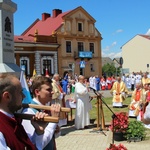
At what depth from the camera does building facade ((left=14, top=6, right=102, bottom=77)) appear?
39219mm

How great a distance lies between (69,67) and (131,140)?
35755 millimetres

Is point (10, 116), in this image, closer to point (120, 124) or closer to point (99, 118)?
point (120, 124)

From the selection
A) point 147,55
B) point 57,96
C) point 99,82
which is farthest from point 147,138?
point 147,55

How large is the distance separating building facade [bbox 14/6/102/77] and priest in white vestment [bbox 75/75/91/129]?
90.8 ft

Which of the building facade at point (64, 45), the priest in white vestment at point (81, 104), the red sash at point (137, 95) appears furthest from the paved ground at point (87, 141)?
the building facade at point (64, 45)

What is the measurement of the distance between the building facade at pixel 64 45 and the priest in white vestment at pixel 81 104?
2767 cm

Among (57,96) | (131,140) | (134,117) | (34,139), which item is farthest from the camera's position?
(134,117)

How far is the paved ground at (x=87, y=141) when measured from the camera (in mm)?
7645

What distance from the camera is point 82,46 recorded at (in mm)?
45875

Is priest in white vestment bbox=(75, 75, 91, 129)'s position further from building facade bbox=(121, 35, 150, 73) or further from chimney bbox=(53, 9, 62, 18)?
building facade bbox=(121, 35, 150, 73)

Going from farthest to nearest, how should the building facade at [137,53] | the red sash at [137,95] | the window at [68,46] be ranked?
the building facade at [137,53] → the window at [68,46] → the red sash at [137,95]

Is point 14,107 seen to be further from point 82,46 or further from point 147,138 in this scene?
point 82,46

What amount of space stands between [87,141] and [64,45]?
117ft

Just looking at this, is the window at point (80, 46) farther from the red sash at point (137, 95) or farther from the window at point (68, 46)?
the red sash at point (137, 95)
